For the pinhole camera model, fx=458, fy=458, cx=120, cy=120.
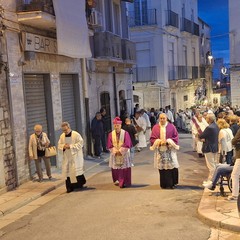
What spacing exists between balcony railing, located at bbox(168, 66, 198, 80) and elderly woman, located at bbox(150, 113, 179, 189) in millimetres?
19671

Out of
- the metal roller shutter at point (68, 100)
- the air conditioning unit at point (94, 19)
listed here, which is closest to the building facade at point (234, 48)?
the air conditioning unit at point (94, 19)

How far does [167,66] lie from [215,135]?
61.9 ft

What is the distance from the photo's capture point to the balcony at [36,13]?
11977mm

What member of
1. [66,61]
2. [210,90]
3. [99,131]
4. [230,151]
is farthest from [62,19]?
[210,90]

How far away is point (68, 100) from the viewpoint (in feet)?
52.1

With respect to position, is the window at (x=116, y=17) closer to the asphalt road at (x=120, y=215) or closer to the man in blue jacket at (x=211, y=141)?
the asphalt road at (x=120, y=215)

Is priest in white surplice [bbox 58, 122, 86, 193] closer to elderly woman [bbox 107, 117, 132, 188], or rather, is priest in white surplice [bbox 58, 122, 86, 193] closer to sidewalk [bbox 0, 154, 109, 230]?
sidewalk [bbox 0, 154, 109, 230]

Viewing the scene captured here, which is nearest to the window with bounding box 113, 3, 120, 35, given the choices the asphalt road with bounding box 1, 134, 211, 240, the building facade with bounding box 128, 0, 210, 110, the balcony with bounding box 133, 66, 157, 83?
the building facade with bounding box 128, 0, 210, 110

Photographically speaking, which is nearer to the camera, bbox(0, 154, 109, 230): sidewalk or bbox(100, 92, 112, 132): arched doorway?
bbox(0, 154, 109, 230): sidewalk

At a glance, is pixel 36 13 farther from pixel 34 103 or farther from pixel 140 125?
pixel 140 125

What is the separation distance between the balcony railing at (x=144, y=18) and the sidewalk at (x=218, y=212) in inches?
816

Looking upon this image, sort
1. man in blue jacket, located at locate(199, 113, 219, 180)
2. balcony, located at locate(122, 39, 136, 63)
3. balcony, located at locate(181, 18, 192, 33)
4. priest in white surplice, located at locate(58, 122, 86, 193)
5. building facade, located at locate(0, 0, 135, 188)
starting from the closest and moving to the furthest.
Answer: priest in white surplice, located at locate(58, 122, 86, 193) < man in blue jacket, located at locate(199, 113, 219, 180) < building facade, located at locate(0, 0, 135, 188) < balcony, located at locate(122, 39, 136, 63) < balcony, located at locate(181, 18, 192, 33)

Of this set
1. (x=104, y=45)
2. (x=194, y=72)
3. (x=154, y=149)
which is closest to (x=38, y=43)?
(x=154, y=149)

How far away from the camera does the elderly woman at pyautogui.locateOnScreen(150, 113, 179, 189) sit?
410 inches
